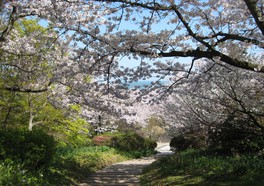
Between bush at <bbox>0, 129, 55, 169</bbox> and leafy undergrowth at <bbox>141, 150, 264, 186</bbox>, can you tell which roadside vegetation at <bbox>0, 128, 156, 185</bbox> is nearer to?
bush at <bbox>0, 129, 55, 169</bbox>

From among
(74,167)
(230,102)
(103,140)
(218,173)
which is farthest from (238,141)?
(103,140)

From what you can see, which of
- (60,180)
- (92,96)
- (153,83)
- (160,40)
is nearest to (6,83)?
(92,96)

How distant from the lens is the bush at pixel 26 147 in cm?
727

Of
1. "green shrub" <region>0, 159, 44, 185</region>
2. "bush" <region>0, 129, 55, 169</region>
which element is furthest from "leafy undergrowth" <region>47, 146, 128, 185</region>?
"green shrub" <region>0, 159, 44, 185</region>

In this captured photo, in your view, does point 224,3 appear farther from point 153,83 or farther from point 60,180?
point 60,180

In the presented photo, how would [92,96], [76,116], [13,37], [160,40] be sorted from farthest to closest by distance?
[76,116], [13,37], [92,96], [160,40]

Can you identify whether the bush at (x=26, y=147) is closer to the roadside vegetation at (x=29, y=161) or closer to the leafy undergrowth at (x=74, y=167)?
the roadside vegetation at (x=29, y=161)

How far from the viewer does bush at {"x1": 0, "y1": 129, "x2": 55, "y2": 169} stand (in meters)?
7.27

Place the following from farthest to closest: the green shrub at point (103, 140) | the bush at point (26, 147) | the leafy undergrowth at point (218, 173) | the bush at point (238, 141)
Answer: the green shrub at point (103, 140)
the bush at point (238, 141)
the bush at point (26, 147)
the leafy undergrowth at point (218, 173)

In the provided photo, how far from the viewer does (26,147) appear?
7.48 meters

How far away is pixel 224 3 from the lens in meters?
6.80

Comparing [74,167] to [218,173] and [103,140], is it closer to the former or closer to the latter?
[218,173]

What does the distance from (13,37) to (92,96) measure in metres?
3.69

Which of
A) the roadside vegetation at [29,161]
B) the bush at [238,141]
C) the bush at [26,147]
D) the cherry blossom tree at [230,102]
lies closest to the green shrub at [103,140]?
the cherry blossom tree at [230,102]
